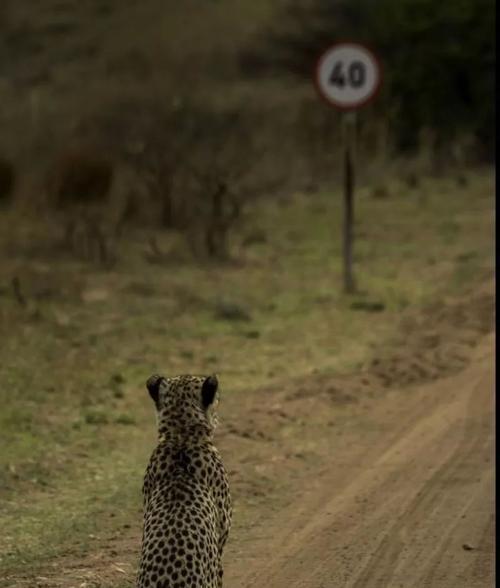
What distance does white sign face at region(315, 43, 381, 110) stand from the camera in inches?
480

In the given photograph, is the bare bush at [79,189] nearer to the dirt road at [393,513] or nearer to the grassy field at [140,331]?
the grassy field at [140,331]

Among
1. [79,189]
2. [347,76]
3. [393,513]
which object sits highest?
[347,76]

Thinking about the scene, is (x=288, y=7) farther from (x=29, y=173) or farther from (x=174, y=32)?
(x=29, y=173)

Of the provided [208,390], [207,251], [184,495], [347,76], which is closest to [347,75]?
[347,76]

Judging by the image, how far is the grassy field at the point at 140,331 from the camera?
6.82 m

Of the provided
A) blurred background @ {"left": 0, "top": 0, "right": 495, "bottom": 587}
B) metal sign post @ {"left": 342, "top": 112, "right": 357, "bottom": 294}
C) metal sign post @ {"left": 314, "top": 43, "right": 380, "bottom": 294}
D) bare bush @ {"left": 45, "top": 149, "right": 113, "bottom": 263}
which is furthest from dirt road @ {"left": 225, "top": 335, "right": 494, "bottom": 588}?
bare bush @ {"left": 45, "top": 149, "right": 113, "bottom": 263}

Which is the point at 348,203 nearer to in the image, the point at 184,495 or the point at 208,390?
the point at 208,390

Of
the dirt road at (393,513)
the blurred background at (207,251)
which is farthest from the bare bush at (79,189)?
the dirt road at (393,513)

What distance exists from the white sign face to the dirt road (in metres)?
4.55

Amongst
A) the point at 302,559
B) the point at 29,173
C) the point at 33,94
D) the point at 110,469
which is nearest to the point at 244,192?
the point at 29,173

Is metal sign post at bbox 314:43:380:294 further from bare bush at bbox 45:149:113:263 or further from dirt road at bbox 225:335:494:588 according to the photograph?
dirt road at bbox 225:335:494:588

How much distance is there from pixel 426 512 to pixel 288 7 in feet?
164

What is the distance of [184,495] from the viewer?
4562 millimetres

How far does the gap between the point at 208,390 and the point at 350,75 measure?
25.7 ft
